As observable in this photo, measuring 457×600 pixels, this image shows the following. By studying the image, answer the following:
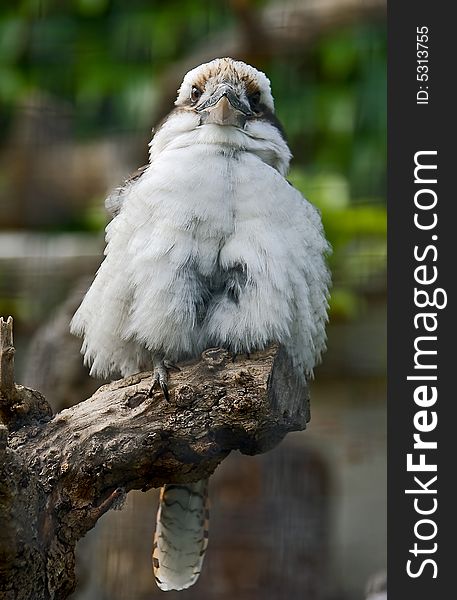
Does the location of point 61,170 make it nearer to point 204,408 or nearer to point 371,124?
point 371,124

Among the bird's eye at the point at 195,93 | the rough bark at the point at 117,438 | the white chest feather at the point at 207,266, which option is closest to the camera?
the rough bark at the point at 117,438

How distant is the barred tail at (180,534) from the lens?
235cm

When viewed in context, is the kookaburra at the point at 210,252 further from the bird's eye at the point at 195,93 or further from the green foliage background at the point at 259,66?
the green foliage background at the point at 259,66

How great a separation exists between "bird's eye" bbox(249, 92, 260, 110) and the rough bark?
664 millimetres

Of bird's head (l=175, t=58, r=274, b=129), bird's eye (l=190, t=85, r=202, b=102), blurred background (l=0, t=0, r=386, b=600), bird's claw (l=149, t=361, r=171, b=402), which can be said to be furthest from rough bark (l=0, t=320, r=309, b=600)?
blurred background (l=0, t=0, r=386, b=600)

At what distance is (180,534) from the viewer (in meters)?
2.36

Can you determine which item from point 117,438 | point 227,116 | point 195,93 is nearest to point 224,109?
point 227,116

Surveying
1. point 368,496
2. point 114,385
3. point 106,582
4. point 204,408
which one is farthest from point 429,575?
point 368,496

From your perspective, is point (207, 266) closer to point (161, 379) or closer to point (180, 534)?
point (161, 379)

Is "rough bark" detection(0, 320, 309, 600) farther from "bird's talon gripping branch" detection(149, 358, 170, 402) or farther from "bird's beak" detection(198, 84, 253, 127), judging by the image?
"bird's beak" detection(198, 84, 253, 127)

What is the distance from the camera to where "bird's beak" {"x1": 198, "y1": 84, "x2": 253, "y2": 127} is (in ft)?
7.05

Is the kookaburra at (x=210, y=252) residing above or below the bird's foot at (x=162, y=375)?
above

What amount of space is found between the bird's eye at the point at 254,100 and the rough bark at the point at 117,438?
664 mm

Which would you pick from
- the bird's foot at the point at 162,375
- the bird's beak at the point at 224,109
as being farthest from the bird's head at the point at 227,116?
the bird's foot at the point at 162,375
